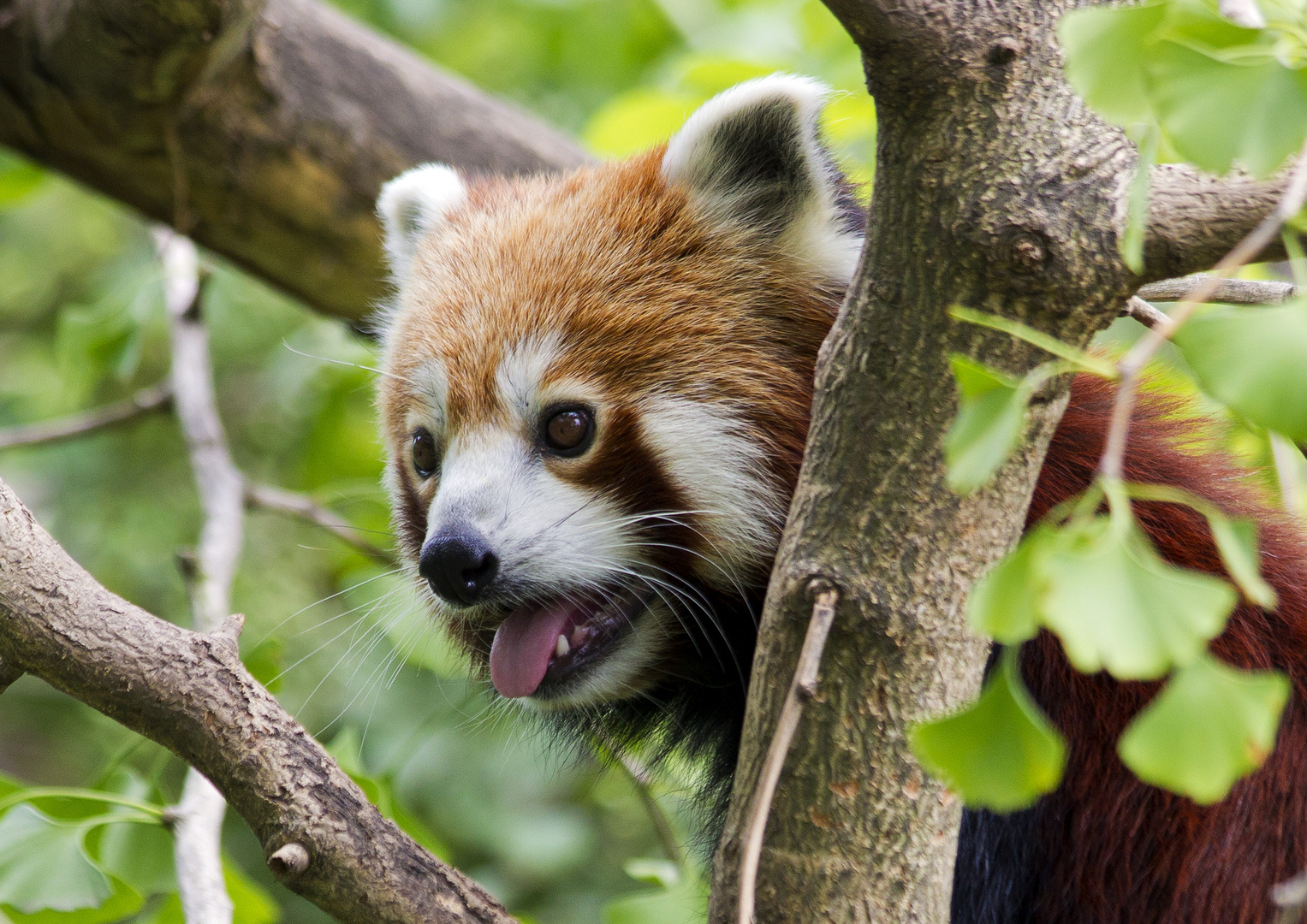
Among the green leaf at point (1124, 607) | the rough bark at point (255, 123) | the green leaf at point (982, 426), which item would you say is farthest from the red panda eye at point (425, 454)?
the green leaf at point (1124, 607)

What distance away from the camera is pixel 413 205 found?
2430mm

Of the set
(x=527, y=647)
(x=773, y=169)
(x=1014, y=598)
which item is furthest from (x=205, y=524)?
(x=1014, y=598)

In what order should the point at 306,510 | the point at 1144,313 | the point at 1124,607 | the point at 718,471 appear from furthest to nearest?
the point at 306,510
the point at 718,471
the point at 1144,313
the point at 1124,607

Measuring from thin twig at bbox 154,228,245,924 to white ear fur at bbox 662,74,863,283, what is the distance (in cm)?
105

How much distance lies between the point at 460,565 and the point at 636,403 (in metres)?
0.37

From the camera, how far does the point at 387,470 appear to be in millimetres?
2332

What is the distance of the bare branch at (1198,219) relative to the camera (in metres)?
1.14

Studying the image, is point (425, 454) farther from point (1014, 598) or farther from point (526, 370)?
point (1014, 598)

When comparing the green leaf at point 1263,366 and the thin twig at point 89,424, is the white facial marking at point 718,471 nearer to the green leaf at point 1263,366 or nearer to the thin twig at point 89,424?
the green leaf at point 1263,366

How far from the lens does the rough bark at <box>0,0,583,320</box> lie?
2730 millimetres

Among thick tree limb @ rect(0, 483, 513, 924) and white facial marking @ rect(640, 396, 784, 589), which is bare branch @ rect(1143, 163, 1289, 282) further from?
thick tree limb @ rect(0, 483, 513, 924)

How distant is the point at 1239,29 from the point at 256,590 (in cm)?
340

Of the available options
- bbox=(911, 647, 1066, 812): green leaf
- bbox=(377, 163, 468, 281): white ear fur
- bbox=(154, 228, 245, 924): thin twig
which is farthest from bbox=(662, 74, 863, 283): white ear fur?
bbox=(911, 647, 1066, 812): green leaf

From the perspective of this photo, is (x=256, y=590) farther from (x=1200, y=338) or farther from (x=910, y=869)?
(x=1200, y=338)
